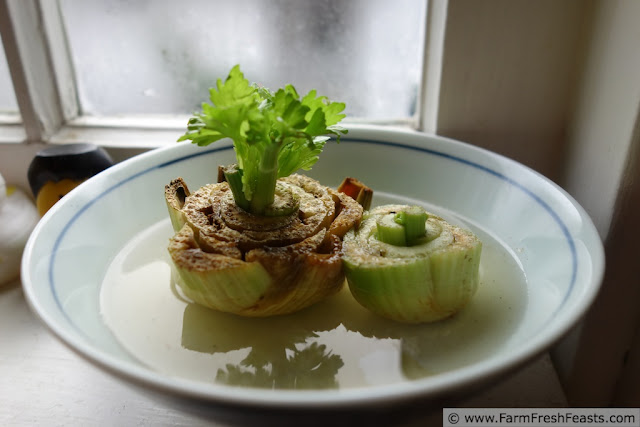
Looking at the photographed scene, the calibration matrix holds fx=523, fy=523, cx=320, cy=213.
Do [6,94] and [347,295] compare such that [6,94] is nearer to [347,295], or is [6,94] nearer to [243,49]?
[243,49]

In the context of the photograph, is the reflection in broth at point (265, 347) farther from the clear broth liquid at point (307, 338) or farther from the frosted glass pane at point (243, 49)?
the frosted glass pane at point (243, 49)

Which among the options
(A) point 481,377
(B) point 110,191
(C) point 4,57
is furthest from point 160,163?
(A) point 481,377

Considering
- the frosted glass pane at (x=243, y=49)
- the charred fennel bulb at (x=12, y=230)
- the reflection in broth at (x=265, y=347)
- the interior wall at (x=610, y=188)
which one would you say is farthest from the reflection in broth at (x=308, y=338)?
the frosted glass pane at (x=243, y=49)

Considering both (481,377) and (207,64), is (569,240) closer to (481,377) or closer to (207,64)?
(481,377)

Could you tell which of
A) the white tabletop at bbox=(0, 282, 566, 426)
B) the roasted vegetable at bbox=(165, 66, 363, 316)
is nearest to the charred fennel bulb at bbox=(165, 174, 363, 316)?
the roasted vegetable at bbox=(165, 66, 363, 316)

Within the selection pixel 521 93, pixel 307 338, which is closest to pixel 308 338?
pixel 307 338

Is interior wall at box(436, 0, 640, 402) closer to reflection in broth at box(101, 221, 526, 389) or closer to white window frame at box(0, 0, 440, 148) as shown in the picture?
white window frame at box(0, 0, 440, 148)
